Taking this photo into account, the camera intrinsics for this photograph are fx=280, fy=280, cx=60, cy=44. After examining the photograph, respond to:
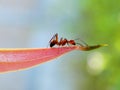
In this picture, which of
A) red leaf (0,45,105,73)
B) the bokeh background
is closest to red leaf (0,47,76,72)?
red leaf (0,45,105,73)

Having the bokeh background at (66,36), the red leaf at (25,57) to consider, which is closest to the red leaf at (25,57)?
the red leaf at (25,57)

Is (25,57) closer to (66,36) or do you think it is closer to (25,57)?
(25,57)

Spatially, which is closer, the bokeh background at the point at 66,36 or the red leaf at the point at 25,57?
the red leaf at the point at 25,57

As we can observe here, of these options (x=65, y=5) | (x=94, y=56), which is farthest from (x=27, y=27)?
(x=94, y=56)

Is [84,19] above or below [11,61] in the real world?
above

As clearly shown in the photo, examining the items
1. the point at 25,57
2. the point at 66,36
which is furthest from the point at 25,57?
the point at 66,36

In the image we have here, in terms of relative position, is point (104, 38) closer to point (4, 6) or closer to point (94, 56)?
point (94, 56)

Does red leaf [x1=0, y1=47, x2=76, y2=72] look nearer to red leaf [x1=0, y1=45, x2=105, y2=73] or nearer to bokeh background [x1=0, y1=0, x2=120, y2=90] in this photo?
red leaf [x1=0, y1=45, x2=105, y2=73]

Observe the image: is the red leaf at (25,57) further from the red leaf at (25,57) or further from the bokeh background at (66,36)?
the bokeh background at (66,36)
